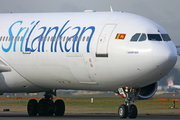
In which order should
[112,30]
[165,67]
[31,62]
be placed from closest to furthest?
1. [165,67]
2. [112,30]
3. [31,62]

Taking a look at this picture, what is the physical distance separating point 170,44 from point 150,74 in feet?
6.34

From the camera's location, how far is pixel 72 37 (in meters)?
25.5

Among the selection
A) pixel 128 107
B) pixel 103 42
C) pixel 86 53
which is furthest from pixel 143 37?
pixel 128 107

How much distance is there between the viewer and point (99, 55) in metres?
23.7

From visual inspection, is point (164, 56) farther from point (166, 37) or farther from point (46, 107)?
point (46, 107)

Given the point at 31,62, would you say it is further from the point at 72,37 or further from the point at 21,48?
the point at 72,37

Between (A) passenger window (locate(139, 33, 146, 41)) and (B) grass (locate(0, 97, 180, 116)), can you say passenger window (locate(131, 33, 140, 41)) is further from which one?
(B) grass (locate(0, 97, 180, 116))

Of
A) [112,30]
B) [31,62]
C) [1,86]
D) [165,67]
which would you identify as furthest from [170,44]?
[1,86]

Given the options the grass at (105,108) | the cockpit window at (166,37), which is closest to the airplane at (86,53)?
the cockpit window at (166,37)

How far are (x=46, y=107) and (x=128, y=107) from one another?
369 inches

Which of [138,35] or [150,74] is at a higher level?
[138,35]

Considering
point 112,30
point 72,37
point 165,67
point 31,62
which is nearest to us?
point 165,67

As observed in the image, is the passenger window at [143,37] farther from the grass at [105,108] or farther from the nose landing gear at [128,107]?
the grass at [105,108]

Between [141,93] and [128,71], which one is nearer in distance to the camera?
[128,71]
